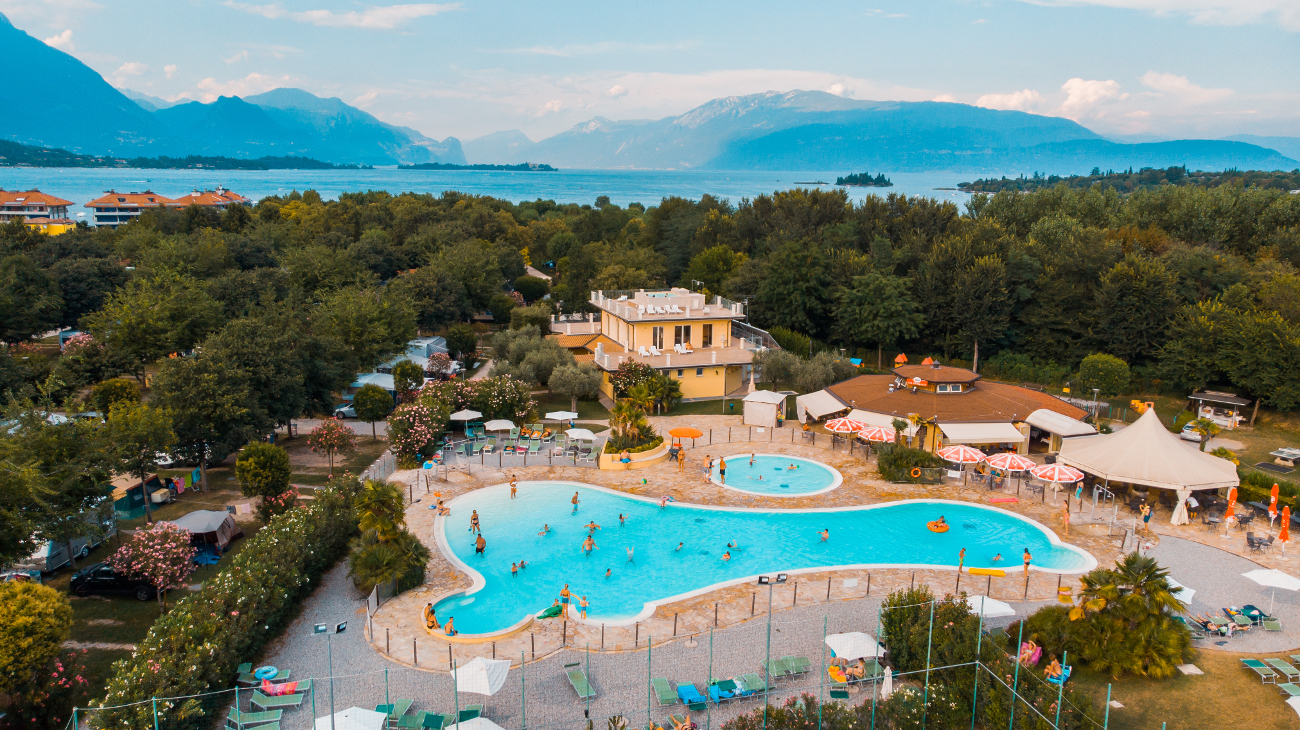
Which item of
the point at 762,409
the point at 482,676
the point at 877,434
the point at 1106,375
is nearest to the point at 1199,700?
the point at 482,676

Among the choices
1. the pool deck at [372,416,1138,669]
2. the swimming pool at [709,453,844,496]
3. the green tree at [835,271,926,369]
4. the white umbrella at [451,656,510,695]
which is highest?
the green tree at [835,271,926,369]

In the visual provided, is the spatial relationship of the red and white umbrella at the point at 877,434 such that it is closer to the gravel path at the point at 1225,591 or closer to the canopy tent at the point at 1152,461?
the canopy tent at the point at 1152,461

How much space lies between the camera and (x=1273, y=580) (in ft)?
60.6

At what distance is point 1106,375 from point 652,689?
3471 centimetres

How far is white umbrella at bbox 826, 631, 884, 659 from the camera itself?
50.9 ft

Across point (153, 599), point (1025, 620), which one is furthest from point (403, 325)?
point (1025, 620)

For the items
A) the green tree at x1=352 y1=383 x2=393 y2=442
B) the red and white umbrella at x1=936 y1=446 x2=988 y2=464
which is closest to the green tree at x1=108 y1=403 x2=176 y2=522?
the green tree at x1=352 y1=383 x2=393 y2=442

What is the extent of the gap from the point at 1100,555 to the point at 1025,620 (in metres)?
7.09

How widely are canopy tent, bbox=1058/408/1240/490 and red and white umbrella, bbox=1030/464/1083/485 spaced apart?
2.12 ft

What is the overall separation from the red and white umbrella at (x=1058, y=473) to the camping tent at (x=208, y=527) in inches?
1073

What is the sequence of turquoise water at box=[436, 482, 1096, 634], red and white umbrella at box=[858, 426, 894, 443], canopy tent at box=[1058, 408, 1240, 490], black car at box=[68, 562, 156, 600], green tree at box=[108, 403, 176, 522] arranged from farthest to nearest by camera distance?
1. red and white umbrella at box=[858, 426, 894, 443]
2. canopy tent at box=[1058, 408, 1240, 490]
3. green tree at box=[108, 403, 176, 522]
4. turquoise water at box=[436, 482, 1096, 634]
5. black car at box=[68, 562, 156, 600]

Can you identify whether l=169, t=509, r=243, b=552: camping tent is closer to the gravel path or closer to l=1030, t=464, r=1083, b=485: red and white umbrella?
the gravel path

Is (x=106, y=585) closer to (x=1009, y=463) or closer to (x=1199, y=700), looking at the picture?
(x=1199, y=700)

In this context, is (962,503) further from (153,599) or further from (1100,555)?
(153,599)
